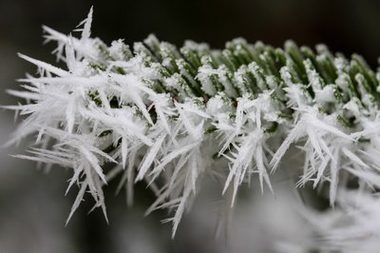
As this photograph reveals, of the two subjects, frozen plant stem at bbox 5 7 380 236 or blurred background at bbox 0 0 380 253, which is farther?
blurred background at bbox 0 0 380 253

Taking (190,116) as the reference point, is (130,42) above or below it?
above

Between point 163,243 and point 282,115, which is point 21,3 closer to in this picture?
point 163,243

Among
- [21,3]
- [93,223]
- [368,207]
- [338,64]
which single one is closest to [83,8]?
[21,3]

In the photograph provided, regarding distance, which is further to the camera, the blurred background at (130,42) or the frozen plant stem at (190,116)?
the blurred background at (130,42)

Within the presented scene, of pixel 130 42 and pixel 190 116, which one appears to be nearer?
pixel 190 116
